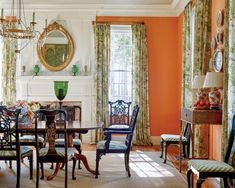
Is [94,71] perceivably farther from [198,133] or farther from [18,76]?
[198,133]

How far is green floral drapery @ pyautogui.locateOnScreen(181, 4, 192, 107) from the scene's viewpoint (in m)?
6.80

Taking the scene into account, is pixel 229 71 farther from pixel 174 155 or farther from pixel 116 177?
pixel 174 155

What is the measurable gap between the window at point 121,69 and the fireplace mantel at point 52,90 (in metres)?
0.53

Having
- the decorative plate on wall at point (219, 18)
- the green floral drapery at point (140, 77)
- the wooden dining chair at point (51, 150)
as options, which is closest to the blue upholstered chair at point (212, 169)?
the wooden dining chair at point (51, 150)

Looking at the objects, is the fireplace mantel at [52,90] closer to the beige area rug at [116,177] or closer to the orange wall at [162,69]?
the orange wall at [162,69]

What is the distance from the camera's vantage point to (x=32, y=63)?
8.28 m

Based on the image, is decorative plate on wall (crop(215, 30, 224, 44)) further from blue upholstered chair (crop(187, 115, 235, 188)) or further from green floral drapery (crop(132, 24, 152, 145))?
green floral drapery (crop(132, 24, 152, 145))

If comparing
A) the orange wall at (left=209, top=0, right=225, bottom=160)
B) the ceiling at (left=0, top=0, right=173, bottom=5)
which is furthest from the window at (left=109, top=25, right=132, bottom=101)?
the orange wall at (left=209, top=0, right=225, bottom=160)

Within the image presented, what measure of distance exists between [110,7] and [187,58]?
233cm

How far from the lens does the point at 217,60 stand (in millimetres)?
5332

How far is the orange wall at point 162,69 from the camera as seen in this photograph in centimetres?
827

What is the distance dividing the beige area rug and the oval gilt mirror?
8.94ft

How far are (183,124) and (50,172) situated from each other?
2538 mm

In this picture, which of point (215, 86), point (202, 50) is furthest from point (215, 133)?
point (202, 50)
